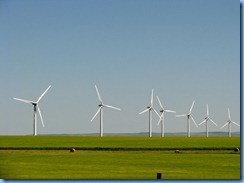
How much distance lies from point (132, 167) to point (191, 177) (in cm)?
345

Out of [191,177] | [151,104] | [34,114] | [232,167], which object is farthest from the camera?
[151,104]

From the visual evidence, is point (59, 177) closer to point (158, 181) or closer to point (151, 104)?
point (158, 181)

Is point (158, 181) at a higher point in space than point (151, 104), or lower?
lower

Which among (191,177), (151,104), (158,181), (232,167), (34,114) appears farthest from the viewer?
(151,104)

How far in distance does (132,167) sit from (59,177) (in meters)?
3.82

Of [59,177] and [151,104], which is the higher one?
[151,104]

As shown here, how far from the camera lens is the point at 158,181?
13.5m

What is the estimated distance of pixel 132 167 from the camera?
17.5 metres

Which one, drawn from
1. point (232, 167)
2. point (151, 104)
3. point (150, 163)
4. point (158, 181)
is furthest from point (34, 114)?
point (158, 181)

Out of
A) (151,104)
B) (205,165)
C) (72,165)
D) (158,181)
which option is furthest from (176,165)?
(151,104)

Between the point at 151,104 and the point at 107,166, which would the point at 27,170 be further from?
the point at 151,104

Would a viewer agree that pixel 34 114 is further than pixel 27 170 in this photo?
Yes

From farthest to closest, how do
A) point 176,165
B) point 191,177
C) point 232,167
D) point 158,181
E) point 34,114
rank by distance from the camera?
point 34,114
point 176,165
point 232,167
point 191,177
point 158,181

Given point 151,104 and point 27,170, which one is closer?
point 27,170
